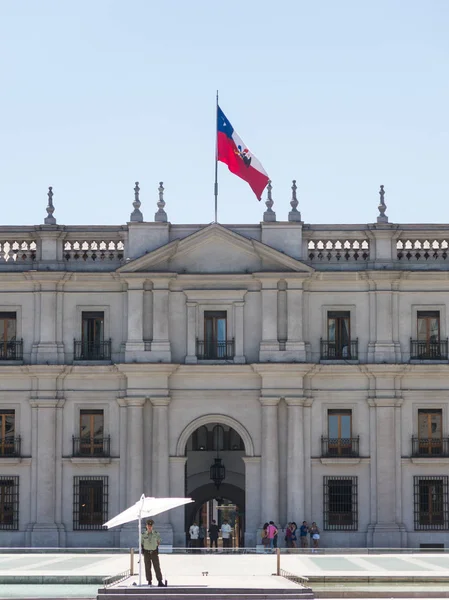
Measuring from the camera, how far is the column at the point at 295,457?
56.6 meters

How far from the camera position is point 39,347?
58.1 m

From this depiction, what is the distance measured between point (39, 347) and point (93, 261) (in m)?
4.17

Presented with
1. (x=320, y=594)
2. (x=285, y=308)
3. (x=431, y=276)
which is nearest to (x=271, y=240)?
(x=285, y=308)

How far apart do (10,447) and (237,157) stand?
48.9ft

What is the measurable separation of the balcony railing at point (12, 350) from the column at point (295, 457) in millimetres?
11026

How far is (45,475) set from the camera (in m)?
57.3

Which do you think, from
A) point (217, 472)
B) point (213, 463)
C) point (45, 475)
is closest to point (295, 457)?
point (217, 472)

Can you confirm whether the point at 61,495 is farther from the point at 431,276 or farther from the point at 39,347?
the point at 431,276

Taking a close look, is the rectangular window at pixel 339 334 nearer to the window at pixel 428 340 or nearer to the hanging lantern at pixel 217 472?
the window at pixel 428 340

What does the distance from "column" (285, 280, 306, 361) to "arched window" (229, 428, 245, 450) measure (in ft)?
23.0

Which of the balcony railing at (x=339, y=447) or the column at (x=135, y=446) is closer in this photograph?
the column at (x=135, y=446)

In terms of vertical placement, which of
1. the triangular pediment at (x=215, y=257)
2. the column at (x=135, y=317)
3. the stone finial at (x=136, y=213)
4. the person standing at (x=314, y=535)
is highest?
the stone finial at (x=136, y=213)

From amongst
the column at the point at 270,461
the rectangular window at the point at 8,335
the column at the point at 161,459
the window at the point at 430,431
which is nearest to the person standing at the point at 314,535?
the column at the point at 270,461

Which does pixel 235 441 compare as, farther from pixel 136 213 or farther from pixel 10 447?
pixel 136 213
